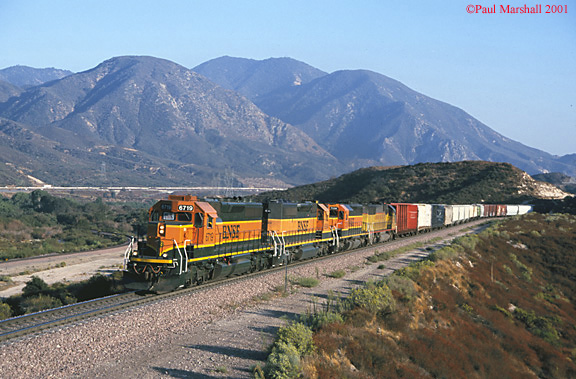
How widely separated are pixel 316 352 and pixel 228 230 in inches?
433

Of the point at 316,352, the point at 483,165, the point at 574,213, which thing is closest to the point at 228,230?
the point at 316,352

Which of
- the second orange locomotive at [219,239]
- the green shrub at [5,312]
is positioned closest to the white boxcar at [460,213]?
the second orange locomotive at [219,239]

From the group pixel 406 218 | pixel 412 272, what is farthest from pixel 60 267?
pixel 406 218

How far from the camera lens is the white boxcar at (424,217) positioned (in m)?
59.1

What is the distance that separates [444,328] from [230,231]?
988cm

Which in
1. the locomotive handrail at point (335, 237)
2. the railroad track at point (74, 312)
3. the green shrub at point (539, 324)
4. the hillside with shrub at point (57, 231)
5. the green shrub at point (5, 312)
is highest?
the locomotive handrail at point (335, 237)

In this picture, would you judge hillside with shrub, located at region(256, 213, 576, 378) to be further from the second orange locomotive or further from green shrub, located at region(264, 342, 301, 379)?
the second orange locomotive

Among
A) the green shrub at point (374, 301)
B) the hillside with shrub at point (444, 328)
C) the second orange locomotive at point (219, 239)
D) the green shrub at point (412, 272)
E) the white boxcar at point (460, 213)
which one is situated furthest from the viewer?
the white boxcar at point (460, 213)

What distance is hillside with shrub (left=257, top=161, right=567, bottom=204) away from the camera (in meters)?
121

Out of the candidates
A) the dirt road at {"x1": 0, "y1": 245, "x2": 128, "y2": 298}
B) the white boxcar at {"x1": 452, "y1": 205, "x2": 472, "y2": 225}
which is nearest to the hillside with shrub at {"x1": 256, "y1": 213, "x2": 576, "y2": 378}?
the dirt road at {"x1": 0, "y1": 245, "x2": 128, "y2": 298}

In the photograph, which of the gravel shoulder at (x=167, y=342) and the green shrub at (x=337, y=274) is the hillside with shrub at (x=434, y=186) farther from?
the gravel shoulder at (x=167, y=342)

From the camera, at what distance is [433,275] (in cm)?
2756

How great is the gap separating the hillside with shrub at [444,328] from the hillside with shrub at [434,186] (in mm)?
78089

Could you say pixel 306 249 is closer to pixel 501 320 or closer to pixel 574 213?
pixel 501 320
